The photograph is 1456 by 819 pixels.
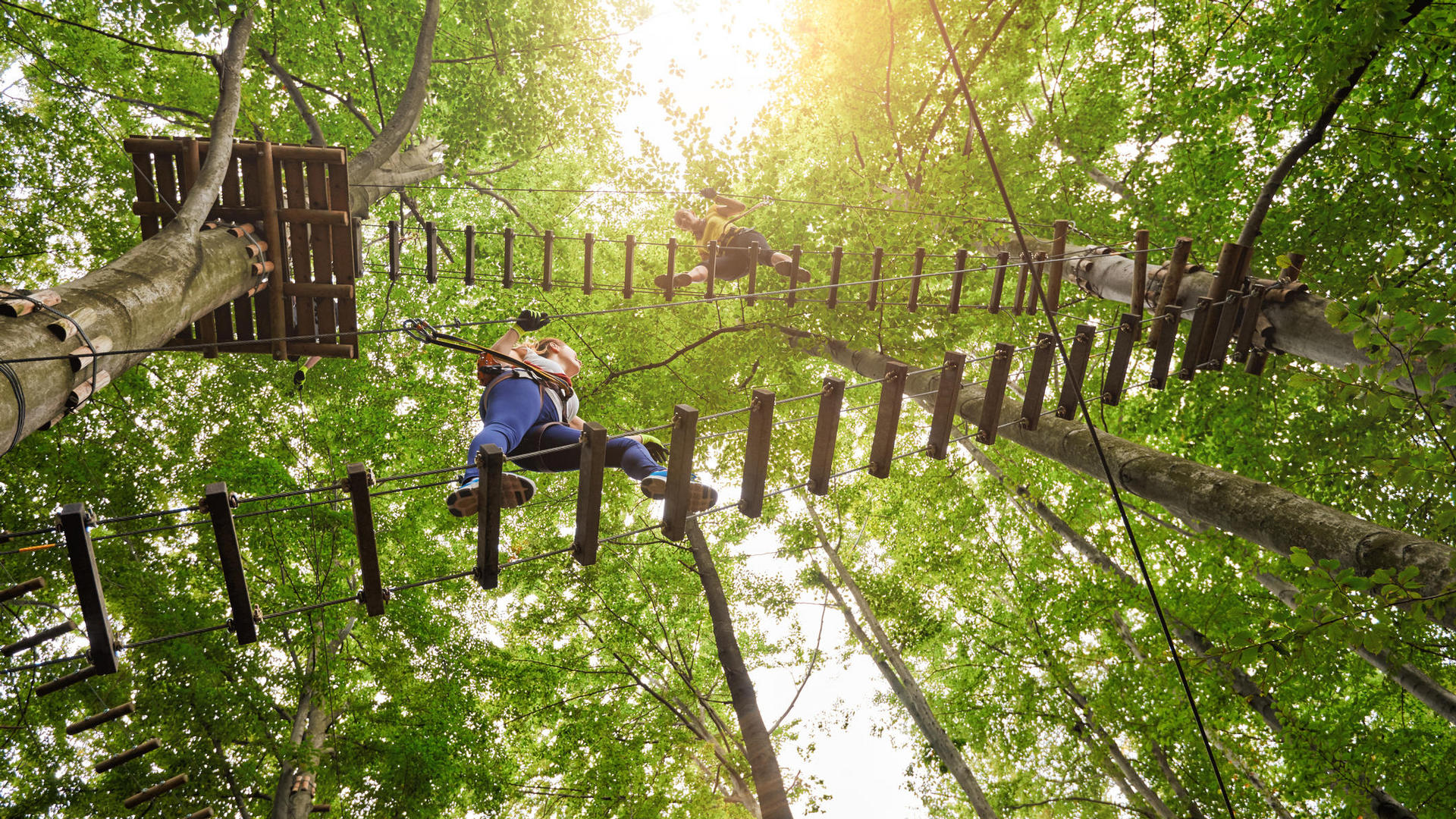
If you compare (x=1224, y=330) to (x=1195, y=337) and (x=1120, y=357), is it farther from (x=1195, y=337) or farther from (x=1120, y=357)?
(x=1120, y=357)

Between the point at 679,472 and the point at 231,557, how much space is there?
72.6 inches

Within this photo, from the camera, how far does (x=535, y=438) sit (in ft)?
13.2

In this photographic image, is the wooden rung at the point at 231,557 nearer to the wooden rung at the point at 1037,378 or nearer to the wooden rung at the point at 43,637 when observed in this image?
the wooden rung at the point at 43,637

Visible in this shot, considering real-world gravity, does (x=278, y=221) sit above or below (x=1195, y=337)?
above

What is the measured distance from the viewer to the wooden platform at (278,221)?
4805 mm

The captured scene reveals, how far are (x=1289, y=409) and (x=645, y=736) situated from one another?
901 cm

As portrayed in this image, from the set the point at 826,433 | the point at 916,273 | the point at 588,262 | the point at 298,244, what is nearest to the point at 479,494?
the point at 826,433

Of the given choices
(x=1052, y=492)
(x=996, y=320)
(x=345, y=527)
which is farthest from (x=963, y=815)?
(x=345, y=527)

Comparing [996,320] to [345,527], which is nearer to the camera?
[345,527]

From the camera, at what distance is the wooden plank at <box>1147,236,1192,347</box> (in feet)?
15.0

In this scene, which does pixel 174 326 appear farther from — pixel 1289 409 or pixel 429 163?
pixel 1289 409

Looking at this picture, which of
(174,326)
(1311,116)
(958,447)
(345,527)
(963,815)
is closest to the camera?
(174,326)

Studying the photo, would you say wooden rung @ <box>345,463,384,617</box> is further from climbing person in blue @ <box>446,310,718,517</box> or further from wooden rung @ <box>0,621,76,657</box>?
wooden rung @ <box>0,621,76,657</box>

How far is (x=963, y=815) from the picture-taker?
13141 millimetres
